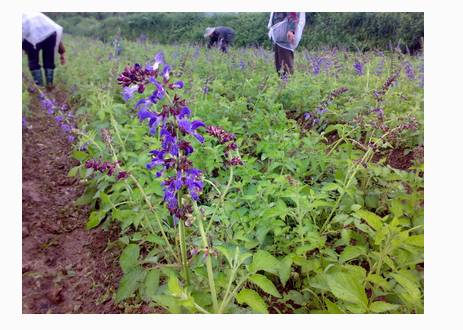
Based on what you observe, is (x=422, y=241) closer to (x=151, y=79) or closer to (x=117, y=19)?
(x=151, y=79)

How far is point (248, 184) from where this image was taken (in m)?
1.80

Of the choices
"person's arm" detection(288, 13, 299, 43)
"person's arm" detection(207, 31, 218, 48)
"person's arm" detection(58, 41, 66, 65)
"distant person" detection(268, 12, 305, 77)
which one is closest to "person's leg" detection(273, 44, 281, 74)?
"distant person" detection(268, 12, 305, 77)

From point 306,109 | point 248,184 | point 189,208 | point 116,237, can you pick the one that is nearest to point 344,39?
point 306,109

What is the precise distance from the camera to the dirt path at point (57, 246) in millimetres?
1438

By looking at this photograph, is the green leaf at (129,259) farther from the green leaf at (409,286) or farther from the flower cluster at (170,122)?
the green leaf at (409,286)

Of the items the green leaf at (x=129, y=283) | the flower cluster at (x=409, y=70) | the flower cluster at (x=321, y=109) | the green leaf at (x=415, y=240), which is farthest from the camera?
the flower cluster at (x=321, y=109)

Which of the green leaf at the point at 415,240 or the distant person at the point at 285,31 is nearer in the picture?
the green leaf at the point at 415,240

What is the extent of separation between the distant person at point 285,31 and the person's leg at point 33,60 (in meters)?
1.08

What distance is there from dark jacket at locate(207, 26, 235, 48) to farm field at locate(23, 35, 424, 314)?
22 cm

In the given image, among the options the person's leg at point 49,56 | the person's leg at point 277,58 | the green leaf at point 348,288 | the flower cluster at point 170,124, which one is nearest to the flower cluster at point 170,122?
the flower cluster at point 170,124

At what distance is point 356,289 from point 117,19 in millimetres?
1535

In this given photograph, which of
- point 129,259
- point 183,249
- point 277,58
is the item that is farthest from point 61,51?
point 183,249

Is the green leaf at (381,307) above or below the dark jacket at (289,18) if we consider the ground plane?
below

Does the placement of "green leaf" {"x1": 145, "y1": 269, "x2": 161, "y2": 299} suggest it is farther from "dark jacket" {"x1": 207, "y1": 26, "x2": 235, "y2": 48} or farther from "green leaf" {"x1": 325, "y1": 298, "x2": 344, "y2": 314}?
"dark jacket" {"x1": 207, "y1": 26, "x2": 235, "y2": 48}
